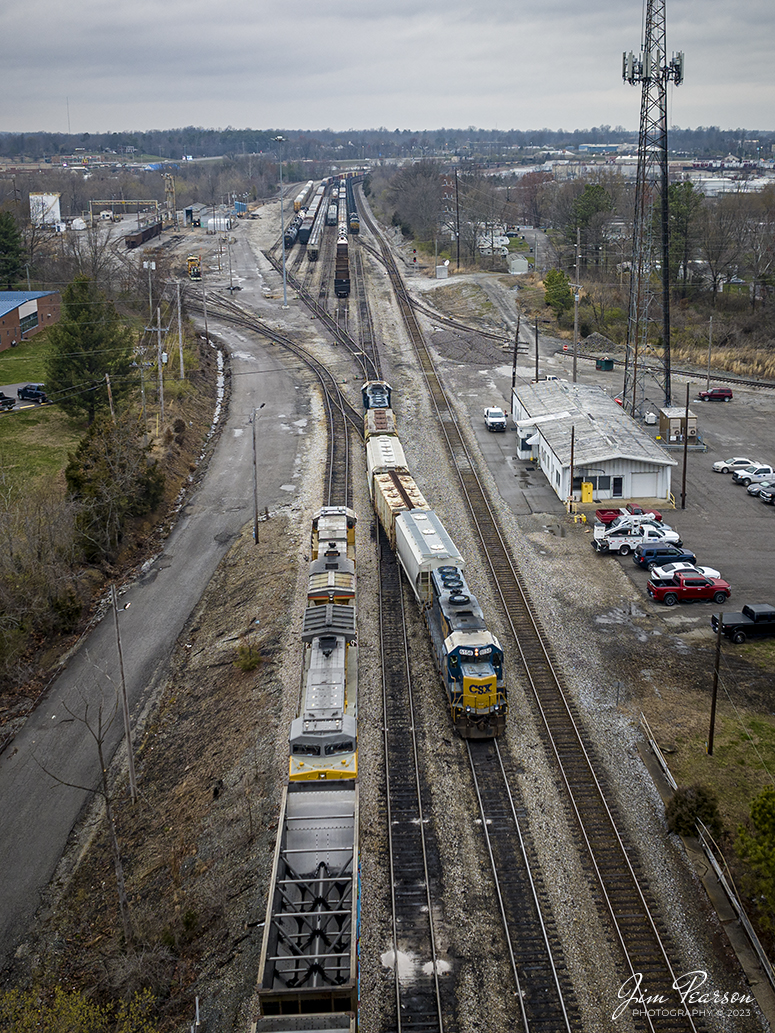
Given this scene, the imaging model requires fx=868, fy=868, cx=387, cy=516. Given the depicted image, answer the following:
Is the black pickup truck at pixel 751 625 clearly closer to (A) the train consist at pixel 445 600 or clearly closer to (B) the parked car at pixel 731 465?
(A) the train consist at pixel 445 600

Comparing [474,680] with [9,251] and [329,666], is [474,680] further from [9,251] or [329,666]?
[9,251]

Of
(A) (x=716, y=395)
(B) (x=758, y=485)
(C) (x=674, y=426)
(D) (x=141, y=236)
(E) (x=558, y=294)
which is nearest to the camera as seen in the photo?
(B) (x=758, y=485)

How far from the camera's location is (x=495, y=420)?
58.7 meters

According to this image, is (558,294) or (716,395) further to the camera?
(558,294)

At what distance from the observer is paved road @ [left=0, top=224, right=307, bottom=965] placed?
2545 centimetres

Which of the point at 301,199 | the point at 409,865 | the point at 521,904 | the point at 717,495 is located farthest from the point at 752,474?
the point at 301,199

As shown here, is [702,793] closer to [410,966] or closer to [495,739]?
[495,739]

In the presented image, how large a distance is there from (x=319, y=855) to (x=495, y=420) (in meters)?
41.4

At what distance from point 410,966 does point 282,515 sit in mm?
29054

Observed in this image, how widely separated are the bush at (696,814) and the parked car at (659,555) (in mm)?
17346

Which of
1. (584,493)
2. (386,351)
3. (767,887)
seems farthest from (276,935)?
(386,351)

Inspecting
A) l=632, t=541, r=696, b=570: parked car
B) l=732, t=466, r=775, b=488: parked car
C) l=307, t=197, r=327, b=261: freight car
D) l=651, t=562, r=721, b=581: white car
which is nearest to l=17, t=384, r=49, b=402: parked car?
l=632, t=541, r=696, b=570: parked car

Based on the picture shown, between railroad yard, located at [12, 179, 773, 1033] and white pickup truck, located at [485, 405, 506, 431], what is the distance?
8092mm

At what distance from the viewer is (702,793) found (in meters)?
22.5
